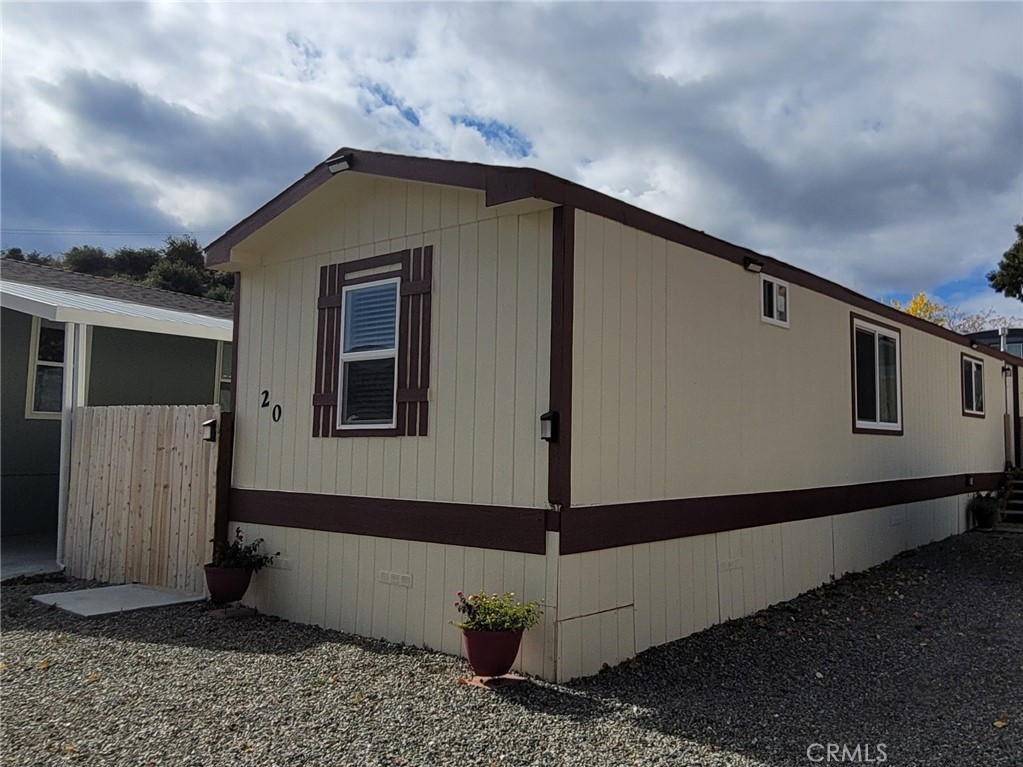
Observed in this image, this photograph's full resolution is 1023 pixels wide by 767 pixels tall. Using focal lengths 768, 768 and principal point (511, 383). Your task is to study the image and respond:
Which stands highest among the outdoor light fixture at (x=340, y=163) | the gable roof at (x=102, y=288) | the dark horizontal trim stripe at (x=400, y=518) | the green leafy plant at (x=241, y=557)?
the gable roof at (x=102, y=288)

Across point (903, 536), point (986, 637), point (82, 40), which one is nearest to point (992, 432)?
point (903, 536)

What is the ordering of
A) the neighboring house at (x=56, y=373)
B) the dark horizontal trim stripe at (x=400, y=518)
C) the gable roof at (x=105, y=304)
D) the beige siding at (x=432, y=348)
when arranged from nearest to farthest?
1. the dark horizontal trim stripe at (x=400, y=518)
2. the beige siding at (x=432, y=348)
3. the gable roof at (x=105, y=304)
4. the neighboring house at (x=56, y=373)

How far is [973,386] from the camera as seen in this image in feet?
38.3

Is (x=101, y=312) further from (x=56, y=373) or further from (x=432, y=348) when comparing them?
(x=432, y=348)

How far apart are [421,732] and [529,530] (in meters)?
1.35

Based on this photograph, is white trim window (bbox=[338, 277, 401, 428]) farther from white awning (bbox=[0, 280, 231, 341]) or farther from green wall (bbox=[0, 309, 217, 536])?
green wall (bbox=[0, 309, 217, 536])

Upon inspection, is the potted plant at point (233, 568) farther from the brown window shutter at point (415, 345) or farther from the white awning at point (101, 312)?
the white awning at point (101, 312)

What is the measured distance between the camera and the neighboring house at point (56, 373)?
9.31m

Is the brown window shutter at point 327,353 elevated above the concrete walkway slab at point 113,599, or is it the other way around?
the brown window shutter at point 327,353

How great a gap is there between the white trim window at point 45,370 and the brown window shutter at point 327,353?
5551 mm

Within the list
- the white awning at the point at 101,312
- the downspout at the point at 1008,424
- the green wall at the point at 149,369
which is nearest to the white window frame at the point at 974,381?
the downspout at the point at 1008,424

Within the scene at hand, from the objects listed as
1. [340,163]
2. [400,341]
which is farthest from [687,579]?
[340,163]

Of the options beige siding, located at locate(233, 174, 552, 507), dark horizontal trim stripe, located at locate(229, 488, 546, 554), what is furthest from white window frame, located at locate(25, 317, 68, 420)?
dark horizontal trim stripe, located at locate(229, 488, 546, 554)

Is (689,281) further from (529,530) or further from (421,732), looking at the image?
(421,732)
